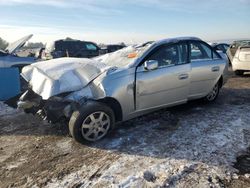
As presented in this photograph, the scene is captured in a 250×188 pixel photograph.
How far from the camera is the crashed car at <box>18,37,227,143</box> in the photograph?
4984 millimetres

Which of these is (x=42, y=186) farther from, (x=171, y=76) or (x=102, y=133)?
(x=171, y=76)

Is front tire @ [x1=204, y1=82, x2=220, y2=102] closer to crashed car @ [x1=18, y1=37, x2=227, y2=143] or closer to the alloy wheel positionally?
crashed car @ [x1=18, y1=37, x2=227, y2=143]

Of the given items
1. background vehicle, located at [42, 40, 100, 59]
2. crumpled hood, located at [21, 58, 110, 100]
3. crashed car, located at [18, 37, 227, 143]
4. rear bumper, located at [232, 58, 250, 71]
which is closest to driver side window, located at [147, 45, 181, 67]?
crashed car, located at [18, 37, 227, 143]

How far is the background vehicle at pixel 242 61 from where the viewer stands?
11.2m

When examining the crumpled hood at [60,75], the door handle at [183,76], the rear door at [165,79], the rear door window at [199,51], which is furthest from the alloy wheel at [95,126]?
the rear door window at [199,51]

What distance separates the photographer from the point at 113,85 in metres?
5.09

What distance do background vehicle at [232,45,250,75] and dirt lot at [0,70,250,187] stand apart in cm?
530

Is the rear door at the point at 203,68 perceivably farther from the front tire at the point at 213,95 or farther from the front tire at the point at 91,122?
the front tire at the point at 91,122

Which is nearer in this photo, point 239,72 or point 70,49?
point 239,72

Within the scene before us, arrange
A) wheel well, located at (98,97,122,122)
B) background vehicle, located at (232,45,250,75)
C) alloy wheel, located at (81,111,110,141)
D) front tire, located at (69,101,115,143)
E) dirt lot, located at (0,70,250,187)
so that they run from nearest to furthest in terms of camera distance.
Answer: dirt lot, located at (0,70,250,187) < front tire, located at (69,101,115,143) < alloy wheel, located at (81,111,110,141) < wheel well, located at (98,97,122,122) < background vehicle, located at (232,45,250,75)

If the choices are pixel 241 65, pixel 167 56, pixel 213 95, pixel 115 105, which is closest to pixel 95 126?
pixel 115 105

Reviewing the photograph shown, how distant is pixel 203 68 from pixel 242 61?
5630 mm

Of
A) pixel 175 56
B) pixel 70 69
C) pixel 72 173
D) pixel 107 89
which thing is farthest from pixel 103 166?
pixel 175 56

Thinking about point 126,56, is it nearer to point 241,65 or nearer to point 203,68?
point 203,68
